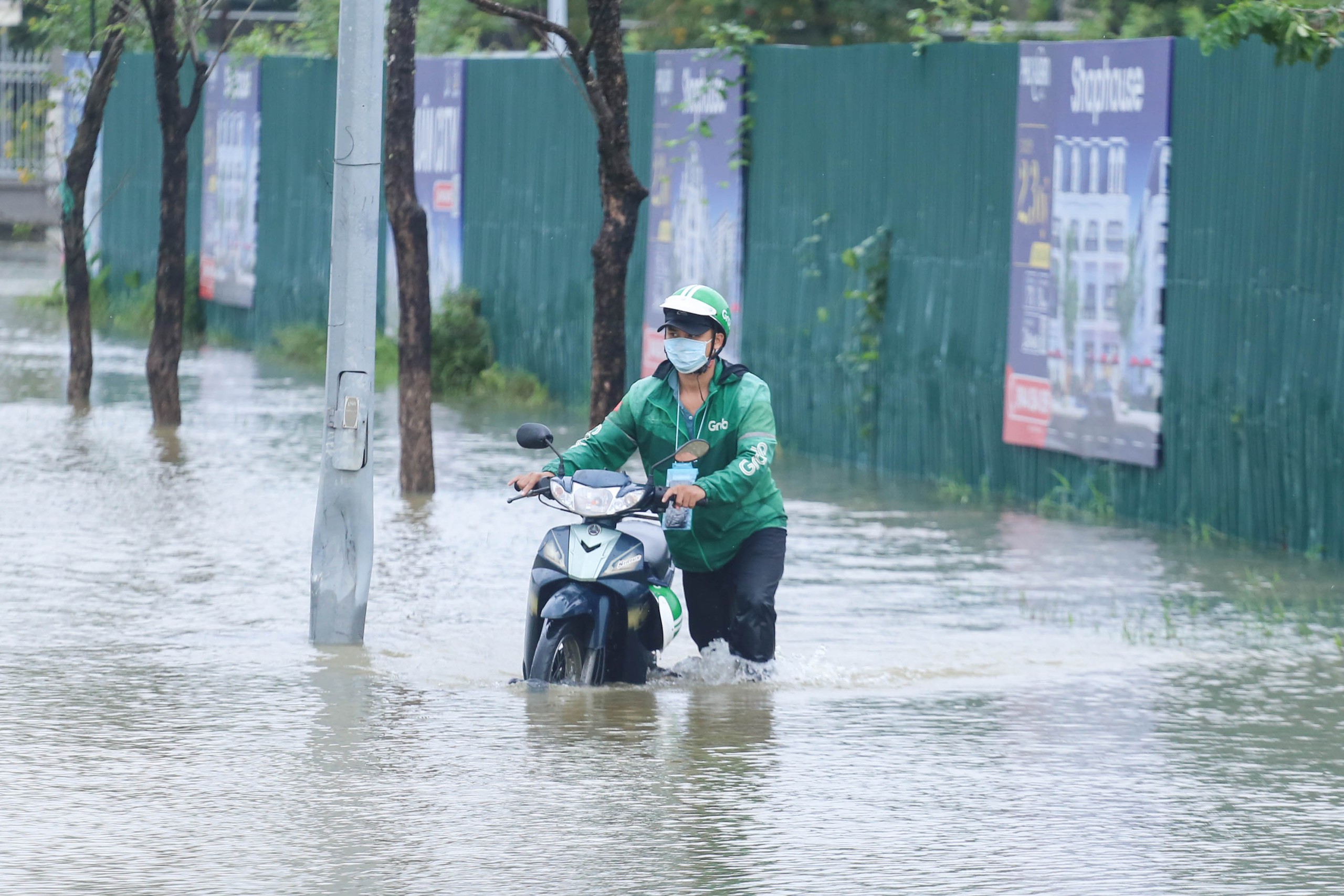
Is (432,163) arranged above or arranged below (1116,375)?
above

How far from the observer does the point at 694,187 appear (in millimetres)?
18812

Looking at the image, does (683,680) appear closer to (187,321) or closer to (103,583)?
(103,583)

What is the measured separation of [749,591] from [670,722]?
31.1 inches

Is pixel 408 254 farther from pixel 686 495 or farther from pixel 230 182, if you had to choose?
pixel 230 182

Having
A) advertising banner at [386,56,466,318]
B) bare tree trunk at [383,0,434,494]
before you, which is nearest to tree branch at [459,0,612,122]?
bare tree trunk at [383,0,434,494]

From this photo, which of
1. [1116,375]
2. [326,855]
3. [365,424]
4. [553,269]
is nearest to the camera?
[326,855]

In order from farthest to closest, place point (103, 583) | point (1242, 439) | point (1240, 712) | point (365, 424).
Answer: point (1242, 439)
point (103, 583)
point (365, 424)
point (1240, 712)

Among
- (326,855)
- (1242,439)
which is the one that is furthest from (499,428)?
(326,855)

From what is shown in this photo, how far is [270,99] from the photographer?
87.2 feet

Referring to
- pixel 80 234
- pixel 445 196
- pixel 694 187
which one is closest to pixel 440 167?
pixel 445 196

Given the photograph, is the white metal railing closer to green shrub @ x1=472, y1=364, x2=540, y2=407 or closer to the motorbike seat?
green shrub @ x1=472, y1=364, x2=540, y2=407

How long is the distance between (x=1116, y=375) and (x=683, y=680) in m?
5.80

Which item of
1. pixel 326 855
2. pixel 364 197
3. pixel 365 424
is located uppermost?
pixel 364 197

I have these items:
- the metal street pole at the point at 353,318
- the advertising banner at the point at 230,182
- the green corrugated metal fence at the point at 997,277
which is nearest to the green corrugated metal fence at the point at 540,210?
the green corrugated metal fence at the point at 997,277
